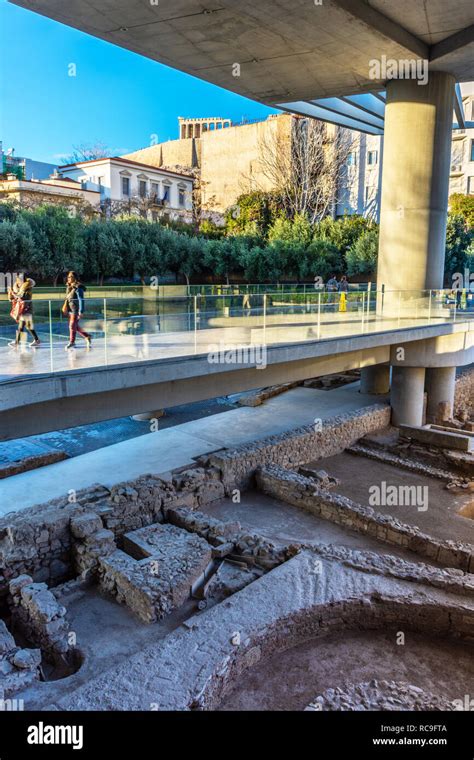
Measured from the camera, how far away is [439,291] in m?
18.8

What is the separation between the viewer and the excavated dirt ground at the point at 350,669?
24.1 ft

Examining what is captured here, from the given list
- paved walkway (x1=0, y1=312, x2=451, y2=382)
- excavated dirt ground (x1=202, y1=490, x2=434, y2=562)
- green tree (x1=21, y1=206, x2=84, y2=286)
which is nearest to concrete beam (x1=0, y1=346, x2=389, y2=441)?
paved walkway (x1=0, y1=312, x2=451, y2=382)

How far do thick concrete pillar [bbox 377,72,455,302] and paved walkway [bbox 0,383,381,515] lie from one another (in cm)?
522

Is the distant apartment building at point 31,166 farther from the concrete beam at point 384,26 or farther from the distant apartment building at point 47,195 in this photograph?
the concrete beam at point 384,26

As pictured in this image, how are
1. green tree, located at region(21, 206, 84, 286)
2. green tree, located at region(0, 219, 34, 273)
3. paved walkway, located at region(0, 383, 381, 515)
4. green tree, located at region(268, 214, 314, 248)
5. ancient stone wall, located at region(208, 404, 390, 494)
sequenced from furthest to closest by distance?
green tree, located at region(268, 214, 314, 248), green tree, located at region(21, 206, 84, 286), green tree, located at region(0, 219, 34, 273), ancient stone wall, located at region(208, 404, 390, 494), paved walkway, located at region(0, 383, 381, 515)

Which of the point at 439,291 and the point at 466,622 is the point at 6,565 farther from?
the point at 439,291

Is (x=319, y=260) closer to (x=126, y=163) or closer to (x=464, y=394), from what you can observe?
(x=464, y=394)

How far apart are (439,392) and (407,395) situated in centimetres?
235

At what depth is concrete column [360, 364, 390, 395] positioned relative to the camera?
70.6ft

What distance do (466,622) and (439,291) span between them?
12.7m

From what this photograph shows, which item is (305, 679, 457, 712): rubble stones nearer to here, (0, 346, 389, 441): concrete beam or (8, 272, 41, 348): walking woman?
(0, 346, 389, 441): concrete beam

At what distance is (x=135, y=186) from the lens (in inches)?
1865

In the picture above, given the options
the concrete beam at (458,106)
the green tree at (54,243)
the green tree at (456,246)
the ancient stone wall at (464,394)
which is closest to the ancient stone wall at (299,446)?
the ancient stone wall at (464,394)
